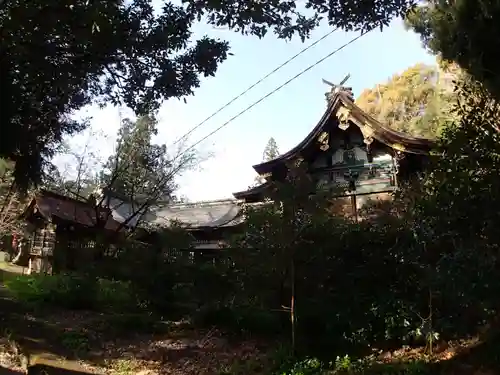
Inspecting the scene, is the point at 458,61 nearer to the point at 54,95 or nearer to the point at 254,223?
the point at 254,223

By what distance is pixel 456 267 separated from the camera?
6.17m

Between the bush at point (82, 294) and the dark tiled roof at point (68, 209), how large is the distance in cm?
600

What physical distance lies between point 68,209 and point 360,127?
13.2 meters

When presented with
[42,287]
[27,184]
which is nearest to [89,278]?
[42,287]

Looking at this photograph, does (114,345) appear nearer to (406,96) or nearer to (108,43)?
(108,43)

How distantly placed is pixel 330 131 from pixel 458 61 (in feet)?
26.0

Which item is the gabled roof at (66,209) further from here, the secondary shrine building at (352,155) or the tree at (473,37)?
the tree at (473,37)

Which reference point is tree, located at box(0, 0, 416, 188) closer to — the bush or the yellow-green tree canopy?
the bush

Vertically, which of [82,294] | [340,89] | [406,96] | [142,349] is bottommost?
[142,349]

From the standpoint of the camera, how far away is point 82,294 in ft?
40.9

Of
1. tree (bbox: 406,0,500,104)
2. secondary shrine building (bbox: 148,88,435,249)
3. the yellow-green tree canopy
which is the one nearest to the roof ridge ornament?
secondary shrine building (bbox: 148,88,435,249)

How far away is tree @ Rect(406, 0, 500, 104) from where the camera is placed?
6695 millimetres

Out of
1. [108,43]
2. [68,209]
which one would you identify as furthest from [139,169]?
[108,43]

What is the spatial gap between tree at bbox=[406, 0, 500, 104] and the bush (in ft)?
30.1
